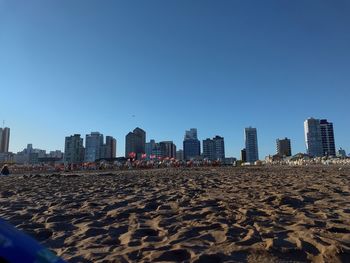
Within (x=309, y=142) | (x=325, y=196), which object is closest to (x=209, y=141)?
(x=309, y=142)

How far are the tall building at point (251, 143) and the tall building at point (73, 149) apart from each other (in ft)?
239

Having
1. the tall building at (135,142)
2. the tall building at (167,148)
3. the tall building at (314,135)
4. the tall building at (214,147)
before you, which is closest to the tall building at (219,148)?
the tall building at (214,147)

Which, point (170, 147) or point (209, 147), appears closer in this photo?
point (170, 147)

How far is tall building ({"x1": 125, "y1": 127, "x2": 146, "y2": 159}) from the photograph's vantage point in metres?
137

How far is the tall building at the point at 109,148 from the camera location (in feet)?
470

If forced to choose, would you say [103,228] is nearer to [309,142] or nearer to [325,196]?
[325,196]

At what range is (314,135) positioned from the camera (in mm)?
119250

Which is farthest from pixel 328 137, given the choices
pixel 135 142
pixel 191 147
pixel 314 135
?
pixel 135 142

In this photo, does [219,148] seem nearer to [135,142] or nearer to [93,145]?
[135,142]

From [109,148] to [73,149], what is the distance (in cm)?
2323

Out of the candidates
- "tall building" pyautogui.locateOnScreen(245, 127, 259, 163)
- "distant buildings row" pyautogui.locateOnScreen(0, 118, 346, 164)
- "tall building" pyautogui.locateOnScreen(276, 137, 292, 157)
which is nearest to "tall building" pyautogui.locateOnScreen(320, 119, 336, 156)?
"distant buildings row" pyautogui.locateOnScreen(0, 118, 346, 164)

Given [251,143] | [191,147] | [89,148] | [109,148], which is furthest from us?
[191,147]

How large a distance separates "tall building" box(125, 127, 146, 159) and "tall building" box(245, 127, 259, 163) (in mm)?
46839

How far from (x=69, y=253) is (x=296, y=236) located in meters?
2.87
